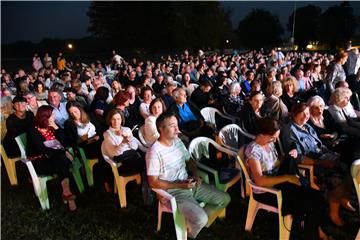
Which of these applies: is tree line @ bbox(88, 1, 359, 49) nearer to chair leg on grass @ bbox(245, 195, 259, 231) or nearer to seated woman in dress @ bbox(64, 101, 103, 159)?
seated woman in dress @ bbox(64, 101, 103, 159)

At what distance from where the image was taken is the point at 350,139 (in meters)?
3.98

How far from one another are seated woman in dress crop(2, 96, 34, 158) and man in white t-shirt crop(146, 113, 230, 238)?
210cm

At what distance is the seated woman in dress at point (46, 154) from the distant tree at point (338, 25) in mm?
52597

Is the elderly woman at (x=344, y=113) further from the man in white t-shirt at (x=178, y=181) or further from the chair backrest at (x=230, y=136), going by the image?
the man in white t-shirt at (x=178, y=181)

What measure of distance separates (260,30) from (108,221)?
58.6 m

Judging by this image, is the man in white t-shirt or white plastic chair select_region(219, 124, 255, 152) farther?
white plastic chair select_region(219, 124, 255, 152)

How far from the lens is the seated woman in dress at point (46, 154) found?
3605 mm

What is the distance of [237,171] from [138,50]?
32.9 metres

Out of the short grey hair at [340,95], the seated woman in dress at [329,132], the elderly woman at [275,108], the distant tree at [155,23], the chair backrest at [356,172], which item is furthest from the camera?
the distant tree at [155,23]

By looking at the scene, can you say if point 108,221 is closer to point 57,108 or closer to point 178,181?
point 178,181

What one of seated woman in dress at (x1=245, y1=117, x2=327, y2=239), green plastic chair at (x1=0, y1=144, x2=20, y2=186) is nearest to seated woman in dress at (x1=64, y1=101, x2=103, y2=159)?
green plastic chair at (x1=0, y1=144, x2=20, y2=186)

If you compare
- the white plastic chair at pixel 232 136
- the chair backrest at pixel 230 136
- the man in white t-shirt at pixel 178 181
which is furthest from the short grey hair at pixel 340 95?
the man in white t-shirt at pixel 178 181

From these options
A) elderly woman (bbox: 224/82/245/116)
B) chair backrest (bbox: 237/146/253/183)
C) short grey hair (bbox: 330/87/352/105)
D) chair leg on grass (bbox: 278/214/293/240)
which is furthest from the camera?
elderly woman (bbox: 224/82/245/116)

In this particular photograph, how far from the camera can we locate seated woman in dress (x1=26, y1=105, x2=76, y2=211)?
11.8ft
